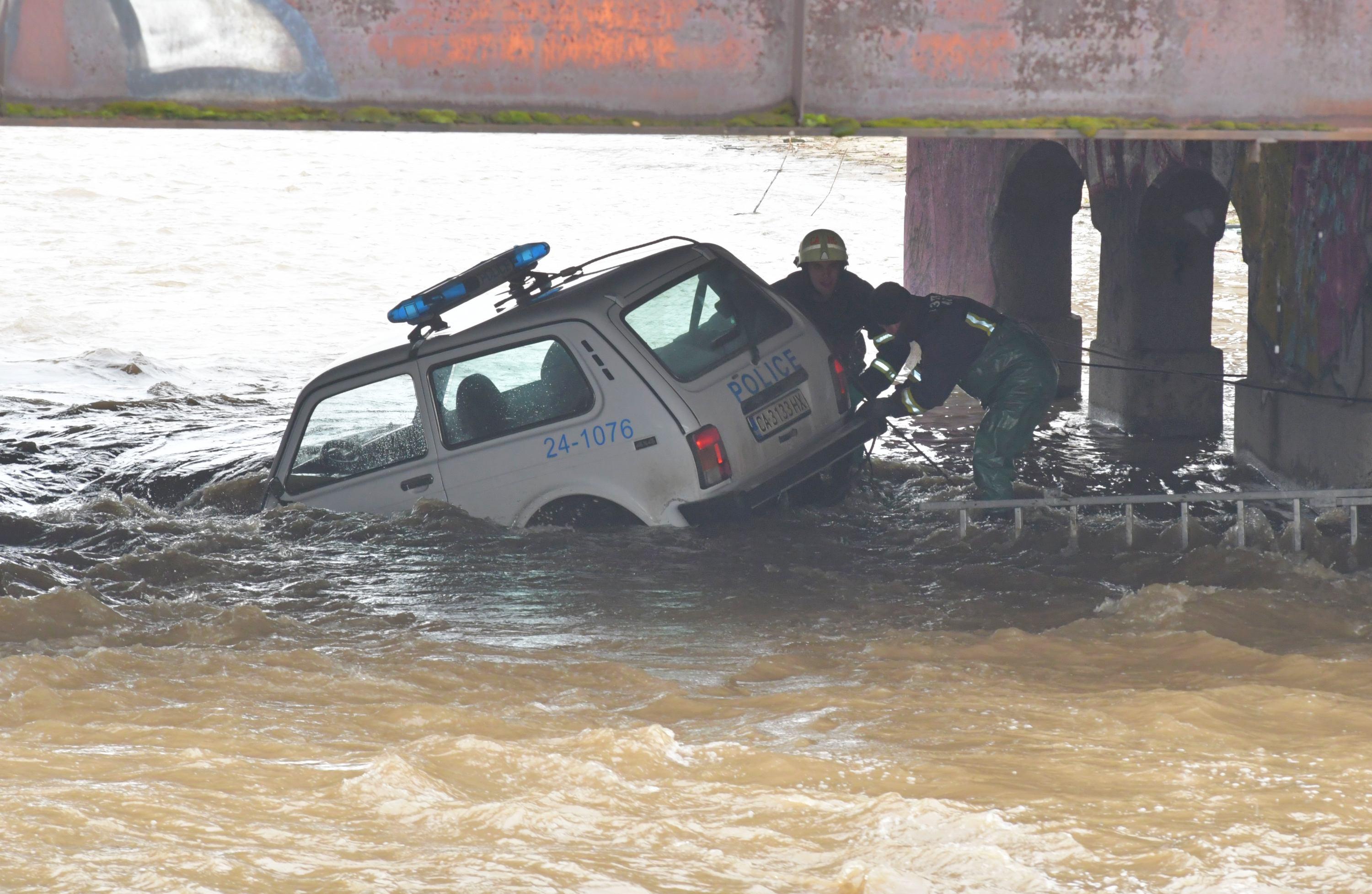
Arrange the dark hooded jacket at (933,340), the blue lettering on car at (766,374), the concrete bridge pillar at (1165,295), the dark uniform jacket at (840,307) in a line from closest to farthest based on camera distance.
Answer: the blue lettering on car at (766,374), the dark hooded jacket at (933,340), the dark uniform jacket at (840,307), the concrete bridge pillar at (1165,295)

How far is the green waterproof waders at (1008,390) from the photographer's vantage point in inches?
319

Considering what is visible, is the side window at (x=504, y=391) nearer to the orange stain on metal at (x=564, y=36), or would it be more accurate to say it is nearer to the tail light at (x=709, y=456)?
the tail light at (x=709, y=456)

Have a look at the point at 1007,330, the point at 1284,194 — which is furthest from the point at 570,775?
the point at 1284,194

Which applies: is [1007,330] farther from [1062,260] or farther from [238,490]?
[1062,260]

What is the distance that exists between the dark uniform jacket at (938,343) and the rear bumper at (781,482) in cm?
50

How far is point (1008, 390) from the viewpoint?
8141 millimetres

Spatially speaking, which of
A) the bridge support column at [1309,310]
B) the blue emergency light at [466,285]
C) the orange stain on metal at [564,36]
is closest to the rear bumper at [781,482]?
the blue emergency light at [466,285]

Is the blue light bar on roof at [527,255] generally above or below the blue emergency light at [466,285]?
above

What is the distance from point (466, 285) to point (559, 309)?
52 centimetres

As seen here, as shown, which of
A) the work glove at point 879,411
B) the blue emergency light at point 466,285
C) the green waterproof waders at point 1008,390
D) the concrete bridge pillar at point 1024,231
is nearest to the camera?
the blue emergency light at point 466,285

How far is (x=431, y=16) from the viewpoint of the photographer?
5.45 meters

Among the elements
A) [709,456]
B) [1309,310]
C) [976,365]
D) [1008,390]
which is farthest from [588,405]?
[1309,310]

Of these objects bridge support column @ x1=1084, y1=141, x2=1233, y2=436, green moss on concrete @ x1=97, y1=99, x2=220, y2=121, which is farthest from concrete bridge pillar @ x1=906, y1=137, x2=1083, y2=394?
green moss on concrete @ x1=97, y1=99, x2=220, y2=121

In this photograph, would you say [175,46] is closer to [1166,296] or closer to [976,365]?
[976,365]
